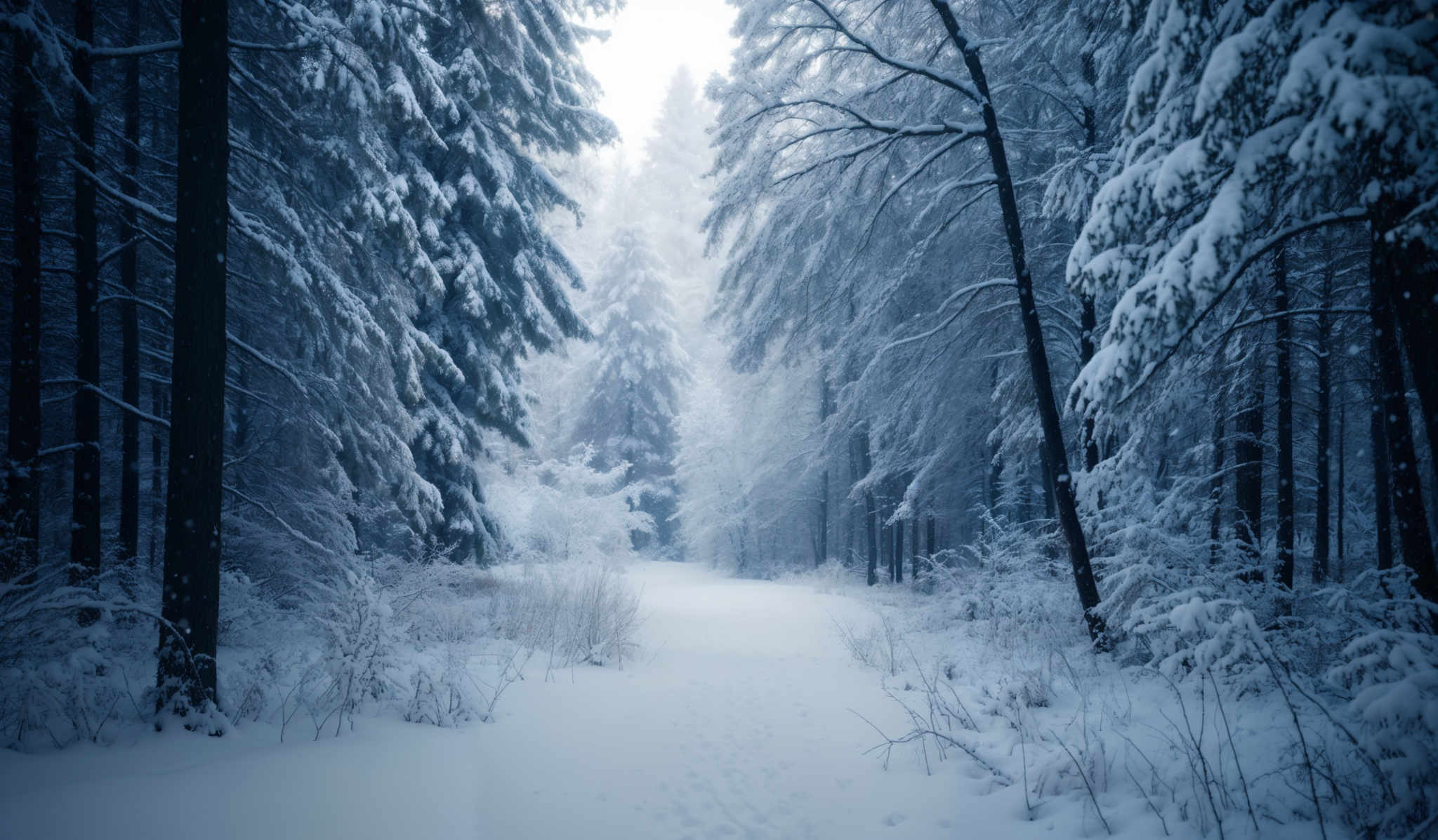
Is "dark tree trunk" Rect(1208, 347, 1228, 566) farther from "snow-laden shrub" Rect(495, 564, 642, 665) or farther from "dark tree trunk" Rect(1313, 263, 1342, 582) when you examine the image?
"snow-laden shrub" Rect(495, 564, 642, 665)

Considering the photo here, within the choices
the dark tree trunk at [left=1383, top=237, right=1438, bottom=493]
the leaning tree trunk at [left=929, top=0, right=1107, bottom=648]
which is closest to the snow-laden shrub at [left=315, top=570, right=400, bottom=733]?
the dark tree trunk at [left=1383, top=237, right=1438, bottom=493]

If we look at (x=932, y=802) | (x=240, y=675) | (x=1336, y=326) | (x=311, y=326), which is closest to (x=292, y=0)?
(x=311, y=326)

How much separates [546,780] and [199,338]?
380 cm

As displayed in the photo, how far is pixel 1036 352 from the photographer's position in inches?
262

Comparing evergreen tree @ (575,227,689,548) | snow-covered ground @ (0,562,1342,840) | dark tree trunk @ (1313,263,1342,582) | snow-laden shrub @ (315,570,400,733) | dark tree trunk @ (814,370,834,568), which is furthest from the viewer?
evergreen tree @ (575,227,689,548)

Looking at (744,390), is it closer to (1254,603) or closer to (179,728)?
(1254,603)

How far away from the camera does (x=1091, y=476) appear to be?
19.2ft

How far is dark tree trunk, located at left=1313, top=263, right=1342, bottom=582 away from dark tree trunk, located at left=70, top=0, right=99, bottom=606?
38.4ft

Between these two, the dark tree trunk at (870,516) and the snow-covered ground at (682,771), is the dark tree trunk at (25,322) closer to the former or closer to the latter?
the snow-covered ground at (682,771)

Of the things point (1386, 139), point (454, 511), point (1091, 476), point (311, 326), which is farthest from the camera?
point (454, 511)

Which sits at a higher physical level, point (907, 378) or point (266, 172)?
point (266, 172)

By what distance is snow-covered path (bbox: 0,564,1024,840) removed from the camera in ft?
9.41

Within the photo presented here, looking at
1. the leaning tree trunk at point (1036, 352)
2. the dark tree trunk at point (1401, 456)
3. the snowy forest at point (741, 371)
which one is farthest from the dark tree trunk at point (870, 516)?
the dark tree trunk at point (1401, 456)

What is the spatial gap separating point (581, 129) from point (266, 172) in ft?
25.7
